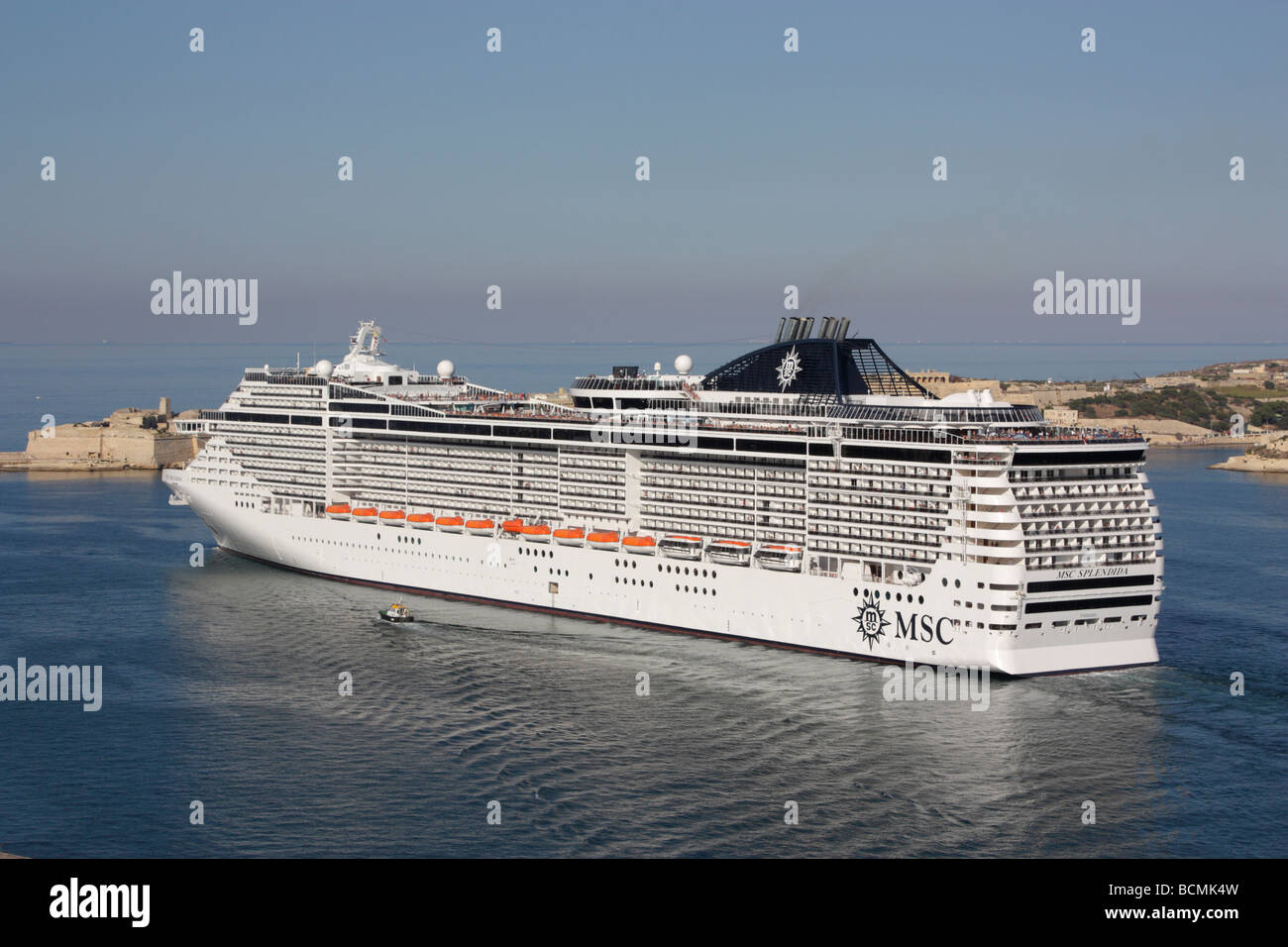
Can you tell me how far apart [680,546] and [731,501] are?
2372 mm

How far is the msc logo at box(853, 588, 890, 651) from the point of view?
39.1 meters

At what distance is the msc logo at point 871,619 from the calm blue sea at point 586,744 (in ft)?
2.99

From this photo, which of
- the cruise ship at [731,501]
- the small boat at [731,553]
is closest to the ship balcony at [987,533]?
the cruise ship at [731,501]

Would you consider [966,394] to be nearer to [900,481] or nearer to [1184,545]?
[900,481]

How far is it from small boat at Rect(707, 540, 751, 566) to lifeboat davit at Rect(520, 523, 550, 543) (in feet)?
22.7

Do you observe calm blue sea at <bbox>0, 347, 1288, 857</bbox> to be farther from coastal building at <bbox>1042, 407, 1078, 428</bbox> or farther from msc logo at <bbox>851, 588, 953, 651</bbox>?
coastal building at <bbox>1042, 407, 1078, 428</bbox>

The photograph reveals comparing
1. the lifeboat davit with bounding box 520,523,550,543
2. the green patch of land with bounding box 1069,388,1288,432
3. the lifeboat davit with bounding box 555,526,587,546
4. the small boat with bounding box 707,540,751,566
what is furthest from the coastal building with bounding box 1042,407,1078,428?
A: the small boat with bounding box 707,540,751,566

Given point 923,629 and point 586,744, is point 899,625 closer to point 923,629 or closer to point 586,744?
point 923,629

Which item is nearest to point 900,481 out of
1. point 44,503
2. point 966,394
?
point 966,394

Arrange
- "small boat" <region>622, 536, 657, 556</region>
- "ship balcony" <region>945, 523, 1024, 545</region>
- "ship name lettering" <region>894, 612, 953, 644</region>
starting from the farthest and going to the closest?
1. "small boat" <region>622, 536, 657, 556</region>
2. "ship name lettering" <region>894, 612, 953, 644</region>
3. "ship balcony" <region>945, 523, 1024, 545</region>

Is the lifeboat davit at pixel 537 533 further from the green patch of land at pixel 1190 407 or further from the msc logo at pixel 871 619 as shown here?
the green patch of land at pixel 1190 407

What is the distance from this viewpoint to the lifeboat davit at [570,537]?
4734 centimetres

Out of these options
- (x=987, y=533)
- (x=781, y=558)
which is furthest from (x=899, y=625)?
(x=781, y=558)
